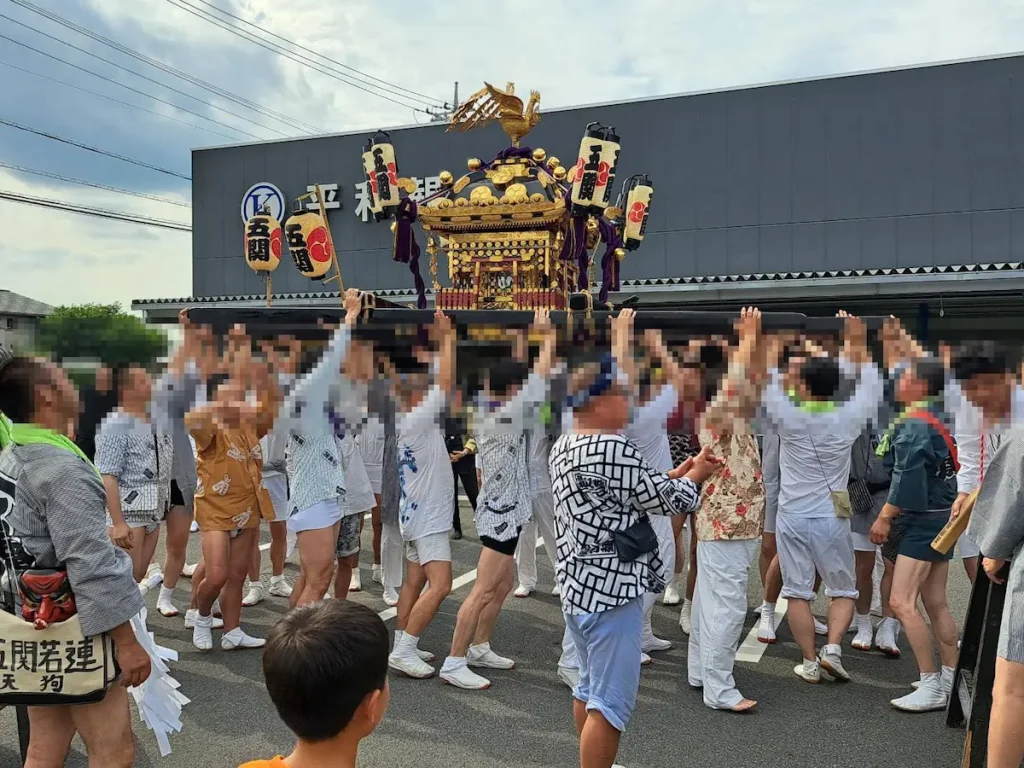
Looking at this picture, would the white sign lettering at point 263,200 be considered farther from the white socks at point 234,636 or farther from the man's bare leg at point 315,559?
the man's bare leg at point 315,559

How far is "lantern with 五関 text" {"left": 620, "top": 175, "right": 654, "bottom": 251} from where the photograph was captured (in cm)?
918

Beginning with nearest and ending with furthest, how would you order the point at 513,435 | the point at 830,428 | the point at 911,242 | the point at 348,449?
the point at 830,428 → the point at 513,435 → the point at 348,449 → the point at 911,242

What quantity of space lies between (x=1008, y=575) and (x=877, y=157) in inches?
458

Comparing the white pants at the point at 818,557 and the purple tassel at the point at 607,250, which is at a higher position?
the purple tassel at the point at 607,250

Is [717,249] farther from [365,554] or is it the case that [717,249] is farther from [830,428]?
[830,428]

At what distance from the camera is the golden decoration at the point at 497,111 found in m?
7.62

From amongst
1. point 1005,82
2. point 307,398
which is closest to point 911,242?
point 1005,82

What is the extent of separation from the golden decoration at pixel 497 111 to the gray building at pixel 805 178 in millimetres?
3788

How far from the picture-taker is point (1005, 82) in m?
11.9

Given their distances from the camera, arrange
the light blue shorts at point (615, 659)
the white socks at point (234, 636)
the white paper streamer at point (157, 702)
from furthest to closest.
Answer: the white socks at point (234, 636), the light blue shorts at point (615, 659), the white paper streamer at point (157, 702)

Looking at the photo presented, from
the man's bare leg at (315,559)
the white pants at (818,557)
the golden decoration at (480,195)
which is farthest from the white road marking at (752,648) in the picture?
the golden decoration at (480,195)

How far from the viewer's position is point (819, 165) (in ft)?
43.0

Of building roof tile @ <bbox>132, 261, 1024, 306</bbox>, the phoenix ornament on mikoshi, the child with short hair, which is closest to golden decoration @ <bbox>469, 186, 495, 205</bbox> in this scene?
the phoenix ornament on mikoshi

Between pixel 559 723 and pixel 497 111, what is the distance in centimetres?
587
